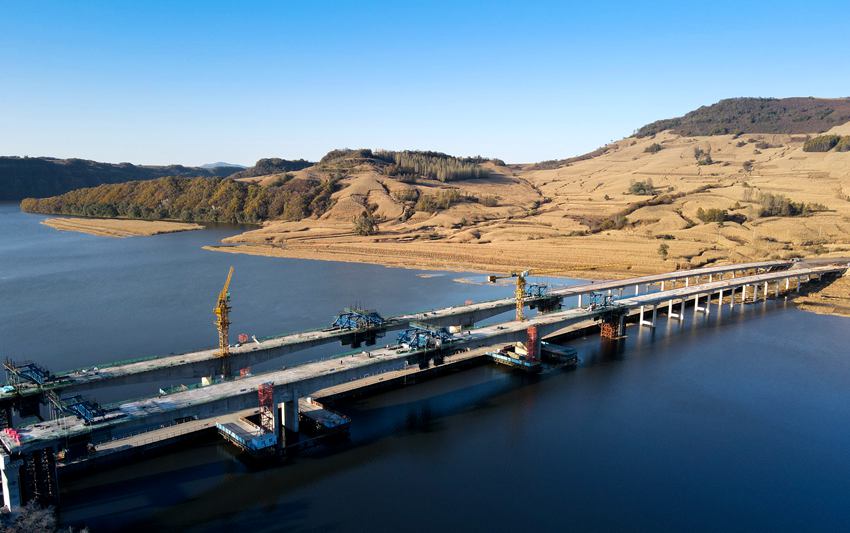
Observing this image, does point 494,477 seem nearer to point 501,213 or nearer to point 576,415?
point 576,415

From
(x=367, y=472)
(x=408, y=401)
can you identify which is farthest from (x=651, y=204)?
(x=367, y=472)

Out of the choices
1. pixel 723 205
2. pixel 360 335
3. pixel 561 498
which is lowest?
pixel 561 498

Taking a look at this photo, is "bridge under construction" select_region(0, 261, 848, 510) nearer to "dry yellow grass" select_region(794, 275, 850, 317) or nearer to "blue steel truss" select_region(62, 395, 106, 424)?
"blue steel truss" select_region(62, 395, 106, 424)

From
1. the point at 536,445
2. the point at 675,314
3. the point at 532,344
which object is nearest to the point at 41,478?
the point at 536,445

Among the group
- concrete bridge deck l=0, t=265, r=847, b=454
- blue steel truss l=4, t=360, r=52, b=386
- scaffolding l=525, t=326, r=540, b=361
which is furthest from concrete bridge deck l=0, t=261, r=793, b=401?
scaffolding l=525, t=326, r=540, b=361

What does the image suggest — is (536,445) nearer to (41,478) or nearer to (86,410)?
(86,410)
